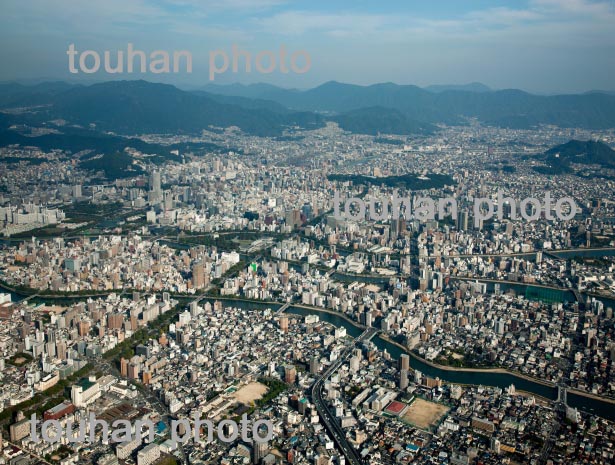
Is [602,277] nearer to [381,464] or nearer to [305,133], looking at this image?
[381,464]

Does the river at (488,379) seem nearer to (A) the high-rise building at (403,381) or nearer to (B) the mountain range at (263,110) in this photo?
(A) the high-rise building at (403,381)

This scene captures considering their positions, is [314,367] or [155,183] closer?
[314,367]

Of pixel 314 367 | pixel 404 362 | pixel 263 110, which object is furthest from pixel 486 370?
pixel 263 110

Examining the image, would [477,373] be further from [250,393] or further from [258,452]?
[258,452]

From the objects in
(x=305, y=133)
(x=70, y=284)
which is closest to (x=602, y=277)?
(x=70, y=284)

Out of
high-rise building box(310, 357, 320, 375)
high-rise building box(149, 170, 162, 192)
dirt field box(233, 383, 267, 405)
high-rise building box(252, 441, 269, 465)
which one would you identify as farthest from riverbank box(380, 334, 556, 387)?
high-rise building box(149, 170, 162, 192)

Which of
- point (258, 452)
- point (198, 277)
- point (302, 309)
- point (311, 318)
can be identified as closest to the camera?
point (258, 452)
